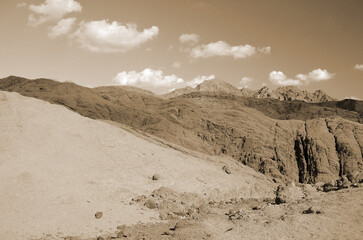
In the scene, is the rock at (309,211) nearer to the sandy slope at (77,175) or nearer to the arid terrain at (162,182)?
the arid terrain at (162,182)

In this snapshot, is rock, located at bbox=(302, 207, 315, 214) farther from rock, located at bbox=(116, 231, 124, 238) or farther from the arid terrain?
rock, located at bbox=(116, 231, 124, 238)

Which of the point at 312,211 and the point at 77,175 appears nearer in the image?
the point at 312,211

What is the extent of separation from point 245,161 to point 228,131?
139 inches

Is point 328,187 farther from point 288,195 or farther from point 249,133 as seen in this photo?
point 249,133

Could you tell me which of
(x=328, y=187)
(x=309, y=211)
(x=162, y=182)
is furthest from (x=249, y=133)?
(x=309, y=211)

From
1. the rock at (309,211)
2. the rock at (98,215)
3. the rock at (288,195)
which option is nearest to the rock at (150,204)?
the rock at (98,215)

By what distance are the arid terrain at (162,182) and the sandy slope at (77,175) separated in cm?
4

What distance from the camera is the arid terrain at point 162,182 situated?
30.3ft

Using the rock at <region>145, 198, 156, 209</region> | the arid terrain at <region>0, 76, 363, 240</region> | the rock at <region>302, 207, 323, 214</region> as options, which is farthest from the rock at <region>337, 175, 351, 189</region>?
the rock at <region>145, 198, 156, 209</region>

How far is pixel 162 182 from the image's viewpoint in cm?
1346

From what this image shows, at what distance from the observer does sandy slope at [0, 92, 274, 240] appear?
9.82m

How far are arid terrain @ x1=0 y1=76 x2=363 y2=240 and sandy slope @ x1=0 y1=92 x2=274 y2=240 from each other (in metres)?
0.04

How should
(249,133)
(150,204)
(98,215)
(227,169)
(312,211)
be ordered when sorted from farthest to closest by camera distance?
(249,133)
(227,169)
(150,204)
(98,215)
(312,211)

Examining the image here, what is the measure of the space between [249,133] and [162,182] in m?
13.5
